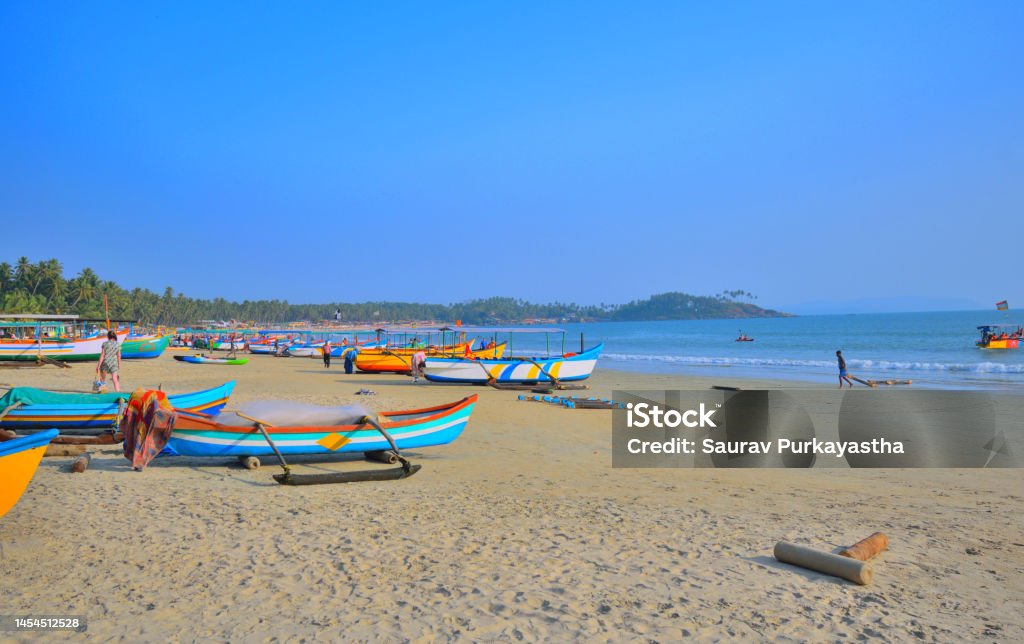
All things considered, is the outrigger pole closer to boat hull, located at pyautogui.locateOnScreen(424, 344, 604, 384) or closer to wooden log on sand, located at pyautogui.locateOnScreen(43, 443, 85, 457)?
wooden log on sand, located at pyautogui.locateOnScreen(43, 443, 85, 457)

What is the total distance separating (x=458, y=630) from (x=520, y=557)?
58.0 inches

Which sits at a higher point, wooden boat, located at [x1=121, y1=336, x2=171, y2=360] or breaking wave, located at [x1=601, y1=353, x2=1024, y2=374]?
wooden boat, located at [x1=121, y1=336, x2=171, y2=360]

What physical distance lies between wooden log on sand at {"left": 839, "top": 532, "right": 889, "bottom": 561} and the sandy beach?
0.41ft

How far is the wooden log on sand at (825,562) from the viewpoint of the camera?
5.15m

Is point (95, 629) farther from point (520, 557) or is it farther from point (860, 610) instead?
point (860, 610)

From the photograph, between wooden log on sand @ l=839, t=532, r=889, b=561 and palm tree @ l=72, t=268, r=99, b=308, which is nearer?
wooden log on sand @ l=839, t=532, r=889, b=561

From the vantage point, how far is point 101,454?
10062mm

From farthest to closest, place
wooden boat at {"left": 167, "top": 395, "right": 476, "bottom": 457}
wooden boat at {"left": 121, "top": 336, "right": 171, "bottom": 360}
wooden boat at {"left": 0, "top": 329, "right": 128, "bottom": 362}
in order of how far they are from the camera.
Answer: wooden boat at {"left": 121, "top": 336, "right": 171, "bottom": 360}, wooden boat at {"left": 0, "top": 329, "right": 128, "bottom": 362}, wooden boat at {"left": 167, "top": 395, "right": 476, "bottom": 457}

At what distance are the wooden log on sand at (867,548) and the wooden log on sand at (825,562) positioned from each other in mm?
248

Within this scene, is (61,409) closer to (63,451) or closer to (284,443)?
(63,451)

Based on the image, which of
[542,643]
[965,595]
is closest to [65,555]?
[542,643]

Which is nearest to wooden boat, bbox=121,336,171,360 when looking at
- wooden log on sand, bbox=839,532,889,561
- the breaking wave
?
the breaking wave

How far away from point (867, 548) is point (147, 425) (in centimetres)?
824
